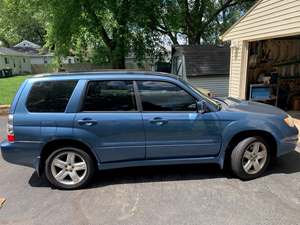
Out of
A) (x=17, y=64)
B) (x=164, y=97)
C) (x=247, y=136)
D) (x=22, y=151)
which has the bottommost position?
(x=22, y=151)

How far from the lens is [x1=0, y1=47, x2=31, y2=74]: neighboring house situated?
3200 centimetres

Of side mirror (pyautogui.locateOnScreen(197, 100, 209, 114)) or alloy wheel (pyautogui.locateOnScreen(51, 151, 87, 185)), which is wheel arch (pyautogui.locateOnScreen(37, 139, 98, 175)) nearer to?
alloy wheel (pyautogui.locateOnScreen(51, 151, 87, 185))

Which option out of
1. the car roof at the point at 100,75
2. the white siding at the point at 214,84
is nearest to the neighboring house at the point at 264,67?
the white siding at the point at 214,84

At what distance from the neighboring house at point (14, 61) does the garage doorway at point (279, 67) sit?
97.5 ft

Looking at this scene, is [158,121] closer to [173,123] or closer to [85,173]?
[173,123]

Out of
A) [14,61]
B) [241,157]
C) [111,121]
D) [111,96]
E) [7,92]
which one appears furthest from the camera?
[14,61]

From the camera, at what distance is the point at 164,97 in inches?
147

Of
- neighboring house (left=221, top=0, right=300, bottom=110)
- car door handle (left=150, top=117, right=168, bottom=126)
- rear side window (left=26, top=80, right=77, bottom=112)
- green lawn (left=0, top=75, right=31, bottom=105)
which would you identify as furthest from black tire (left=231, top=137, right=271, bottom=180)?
green lawn (left=0, top=75, right=31, bottom=105)

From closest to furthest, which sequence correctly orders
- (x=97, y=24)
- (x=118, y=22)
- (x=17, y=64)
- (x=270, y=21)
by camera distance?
(x=270, y=21)
(x=118, y=22)
(x=97, y=24)
(x=17, y=64)

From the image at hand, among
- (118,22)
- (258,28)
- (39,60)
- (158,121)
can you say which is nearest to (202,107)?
(158,121)

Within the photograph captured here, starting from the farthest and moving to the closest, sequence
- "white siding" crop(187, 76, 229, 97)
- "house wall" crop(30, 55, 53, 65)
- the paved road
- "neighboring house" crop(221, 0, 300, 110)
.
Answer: "house wall" crop(30, 55, 53, 65) → "white siding" crop(187, 76, 229, 97) → "neighboring house" crop(221, 0, 300, 110) → the paved road

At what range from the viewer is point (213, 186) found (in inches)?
146

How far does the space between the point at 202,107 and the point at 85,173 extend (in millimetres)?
1961

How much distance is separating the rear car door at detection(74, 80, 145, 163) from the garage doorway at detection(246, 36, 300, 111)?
Answer: 245 inches
